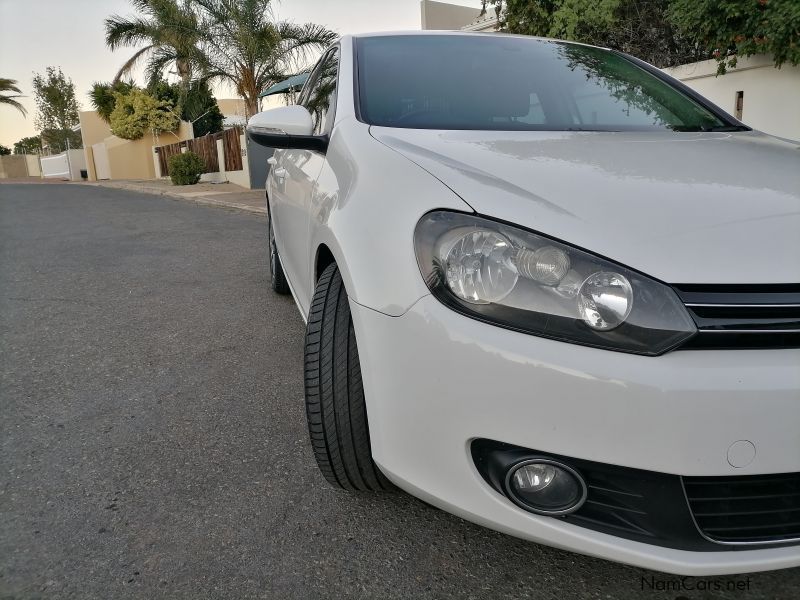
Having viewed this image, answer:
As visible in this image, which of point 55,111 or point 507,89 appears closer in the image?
point 507,89

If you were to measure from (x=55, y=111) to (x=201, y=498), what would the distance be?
51304 millimetres

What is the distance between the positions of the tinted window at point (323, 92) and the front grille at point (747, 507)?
1756 millimetres

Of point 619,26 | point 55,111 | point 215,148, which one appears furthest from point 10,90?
point 619,26

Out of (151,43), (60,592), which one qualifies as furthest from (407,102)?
(151,43)

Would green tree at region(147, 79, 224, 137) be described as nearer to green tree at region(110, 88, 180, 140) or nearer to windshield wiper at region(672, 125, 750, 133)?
green tree at region(110, 88, 180, 140)

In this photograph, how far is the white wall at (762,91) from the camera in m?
6.39

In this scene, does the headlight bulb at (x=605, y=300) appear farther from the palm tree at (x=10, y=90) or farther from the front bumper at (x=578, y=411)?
the palm tree at (x=10, y=90)

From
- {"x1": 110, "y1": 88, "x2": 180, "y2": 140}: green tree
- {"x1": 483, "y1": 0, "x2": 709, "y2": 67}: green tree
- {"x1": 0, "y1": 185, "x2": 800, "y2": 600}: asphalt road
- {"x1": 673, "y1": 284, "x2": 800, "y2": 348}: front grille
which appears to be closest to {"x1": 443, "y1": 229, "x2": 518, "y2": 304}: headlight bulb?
{"x1": 673, "y1": 284, "x2": 800, "y2": 348}: front grille

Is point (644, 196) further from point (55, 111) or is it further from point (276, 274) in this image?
point (55, 111)

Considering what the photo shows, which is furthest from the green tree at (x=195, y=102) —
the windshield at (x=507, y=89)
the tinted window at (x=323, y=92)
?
the windshield at (x=507, y=89)

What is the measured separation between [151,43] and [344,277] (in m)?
23.7

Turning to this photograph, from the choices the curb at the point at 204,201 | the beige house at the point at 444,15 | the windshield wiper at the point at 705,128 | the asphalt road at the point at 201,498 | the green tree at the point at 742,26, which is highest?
the beige house at the point at 444,15

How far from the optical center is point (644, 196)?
1481 millimetres

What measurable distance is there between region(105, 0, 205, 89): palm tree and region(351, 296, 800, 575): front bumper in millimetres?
19353
